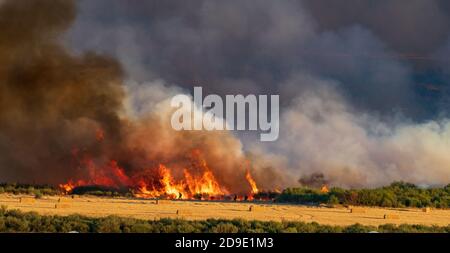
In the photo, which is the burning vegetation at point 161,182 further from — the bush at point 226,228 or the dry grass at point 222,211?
the bush at point 226,228

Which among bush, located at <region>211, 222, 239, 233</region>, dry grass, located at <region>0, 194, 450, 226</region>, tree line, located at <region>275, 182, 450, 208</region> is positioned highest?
tree line, located at <region>275, 182, 450, 208</region>

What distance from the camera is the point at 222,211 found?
41.7 m

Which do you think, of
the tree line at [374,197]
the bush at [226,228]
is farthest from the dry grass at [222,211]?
the bush at [226,228]

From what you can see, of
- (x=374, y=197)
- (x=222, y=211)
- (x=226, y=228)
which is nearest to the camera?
(x=226, y=228)

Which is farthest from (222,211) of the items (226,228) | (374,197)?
(374,197)

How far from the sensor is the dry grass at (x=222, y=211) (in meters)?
38.3

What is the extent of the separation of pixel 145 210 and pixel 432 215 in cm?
1555

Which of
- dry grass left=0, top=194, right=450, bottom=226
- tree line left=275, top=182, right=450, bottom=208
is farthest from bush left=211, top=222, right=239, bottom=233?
tree line left=275, top=182, right=450, bottom=208

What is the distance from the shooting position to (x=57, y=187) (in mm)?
57406

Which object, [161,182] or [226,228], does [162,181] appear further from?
[226,228]

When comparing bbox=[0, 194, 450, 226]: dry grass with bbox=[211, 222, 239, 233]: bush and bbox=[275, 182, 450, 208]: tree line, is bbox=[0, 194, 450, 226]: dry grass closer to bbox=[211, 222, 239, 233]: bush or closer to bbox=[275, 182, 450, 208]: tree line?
bbox=[275, 182, 450, 208]: tree line

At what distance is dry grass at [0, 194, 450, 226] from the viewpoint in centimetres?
3834
